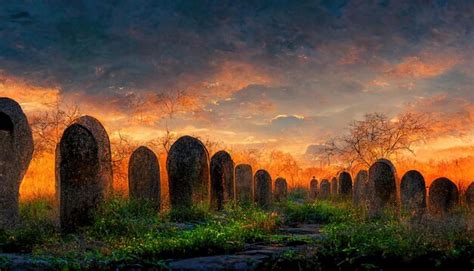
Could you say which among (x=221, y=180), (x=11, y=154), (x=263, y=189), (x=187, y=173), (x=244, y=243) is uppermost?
(x=11, y=154)

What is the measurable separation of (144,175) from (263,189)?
29.6 feet

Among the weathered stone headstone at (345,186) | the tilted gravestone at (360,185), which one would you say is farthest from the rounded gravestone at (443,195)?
the weathered stone headstone at (345,186)

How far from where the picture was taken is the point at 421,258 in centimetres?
737

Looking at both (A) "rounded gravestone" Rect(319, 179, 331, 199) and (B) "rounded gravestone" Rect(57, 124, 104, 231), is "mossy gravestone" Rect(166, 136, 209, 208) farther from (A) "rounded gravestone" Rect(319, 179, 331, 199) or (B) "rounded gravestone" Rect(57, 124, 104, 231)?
(A) "rounded gravestone" Rect(319, 179, 331, 199)

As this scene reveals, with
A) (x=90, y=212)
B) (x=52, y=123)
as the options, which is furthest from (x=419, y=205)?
(x=52, y=123)

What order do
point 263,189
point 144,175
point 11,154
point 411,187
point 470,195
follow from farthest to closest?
point 263,189 → point 411,187 → point 470,195 → point 144,175 → point 11,154

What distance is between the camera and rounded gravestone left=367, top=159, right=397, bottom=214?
19172 mm

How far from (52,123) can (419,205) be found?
19.1m

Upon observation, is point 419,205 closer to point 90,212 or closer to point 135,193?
point 135,193

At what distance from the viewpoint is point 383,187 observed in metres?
19.3

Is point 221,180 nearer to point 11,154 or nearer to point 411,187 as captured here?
point 411,187

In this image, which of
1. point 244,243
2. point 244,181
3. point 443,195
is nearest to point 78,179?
point 244,243

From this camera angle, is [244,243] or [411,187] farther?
[411,187]

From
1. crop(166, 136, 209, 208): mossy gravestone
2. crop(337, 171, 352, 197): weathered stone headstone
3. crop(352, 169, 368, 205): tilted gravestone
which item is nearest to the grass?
crop(166, 136, 209, 208): mossy gravestone
